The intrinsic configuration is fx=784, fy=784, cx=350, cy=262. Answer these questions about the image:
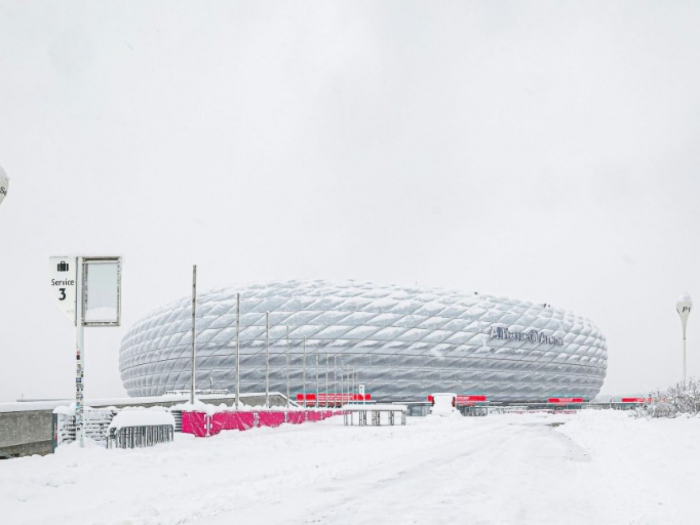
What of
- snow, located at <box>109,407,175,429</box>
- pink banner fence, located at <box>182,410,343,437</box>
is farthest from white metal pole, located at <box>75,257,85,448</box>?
pink banner fence, located at <box>182,410,343,437</box>

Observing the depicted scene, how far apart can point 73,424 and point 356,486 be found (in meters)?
9.70

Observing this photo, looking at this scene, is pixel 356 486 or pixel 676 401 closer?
pixel 356 486

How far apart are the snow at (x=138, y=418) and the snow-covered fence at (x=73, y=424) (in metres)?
0.47

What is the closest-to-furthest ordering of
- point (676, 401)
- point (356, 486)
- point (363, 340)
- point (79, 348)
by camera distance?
point (356, 486) < point (79, 348) < point (676, 401) < point (363, 340)

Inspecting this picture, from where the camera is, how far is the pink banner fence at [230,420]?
3052 centimetres

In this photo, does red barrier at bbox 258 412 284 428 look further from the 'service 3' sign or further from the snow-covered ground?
the 'service 3' sign

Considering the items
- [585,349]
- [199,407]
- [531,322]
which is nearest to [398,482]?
[199,407]

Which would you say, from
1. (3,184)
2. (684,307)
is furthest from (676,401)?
(3,184)

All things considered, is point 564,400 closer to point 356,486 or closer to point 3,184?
point 356,486

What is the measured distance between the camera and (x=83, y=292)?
61.9ft

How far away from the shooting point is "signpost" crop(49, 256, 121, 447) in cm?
1862

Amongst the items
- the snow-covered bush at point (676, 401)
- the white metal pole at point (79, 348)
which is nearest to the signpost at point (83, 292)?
the white metal pole at point (79, 348)

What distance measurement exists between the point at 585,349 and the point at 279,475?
13530cm

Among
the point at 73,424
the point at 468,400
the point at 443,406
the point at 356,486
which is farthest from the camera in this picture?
the point at 468,400
